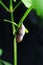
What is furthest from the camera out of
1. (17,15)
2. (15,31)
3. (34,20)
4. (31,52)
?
(31,52)

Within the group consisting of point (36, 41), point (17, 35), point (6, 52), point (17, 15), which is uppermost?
point (36, 41)

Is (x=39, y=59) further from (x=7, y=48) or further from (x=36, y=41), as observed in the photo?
(x=7, y=48)

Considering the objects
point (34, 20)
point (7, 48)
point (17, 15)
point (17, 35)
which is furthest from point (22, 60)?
point (17, 35)

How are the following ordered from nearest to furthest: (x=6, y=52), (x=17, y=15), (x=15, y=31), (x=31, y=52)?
(x=15, y=31) < (x=17, y=15) < (x=6, y=52) < (x=31, y=52)

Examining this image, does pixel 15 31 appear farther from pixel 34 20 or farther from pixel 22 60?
pixel 22 60

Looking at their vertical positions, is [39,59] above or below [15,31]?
above

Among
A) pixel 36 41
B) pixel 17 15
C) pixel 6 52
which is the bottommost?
pixel 17 15

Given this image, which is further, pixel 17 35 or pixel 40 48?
pixel 40 48

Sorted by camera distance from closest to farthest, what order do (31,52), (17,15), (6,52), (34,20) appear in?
(17,15)
(34,20)
(6,52)
(31,52)

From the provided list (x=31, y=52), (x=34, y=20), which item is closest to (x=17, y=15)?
(x=34, y=20)
